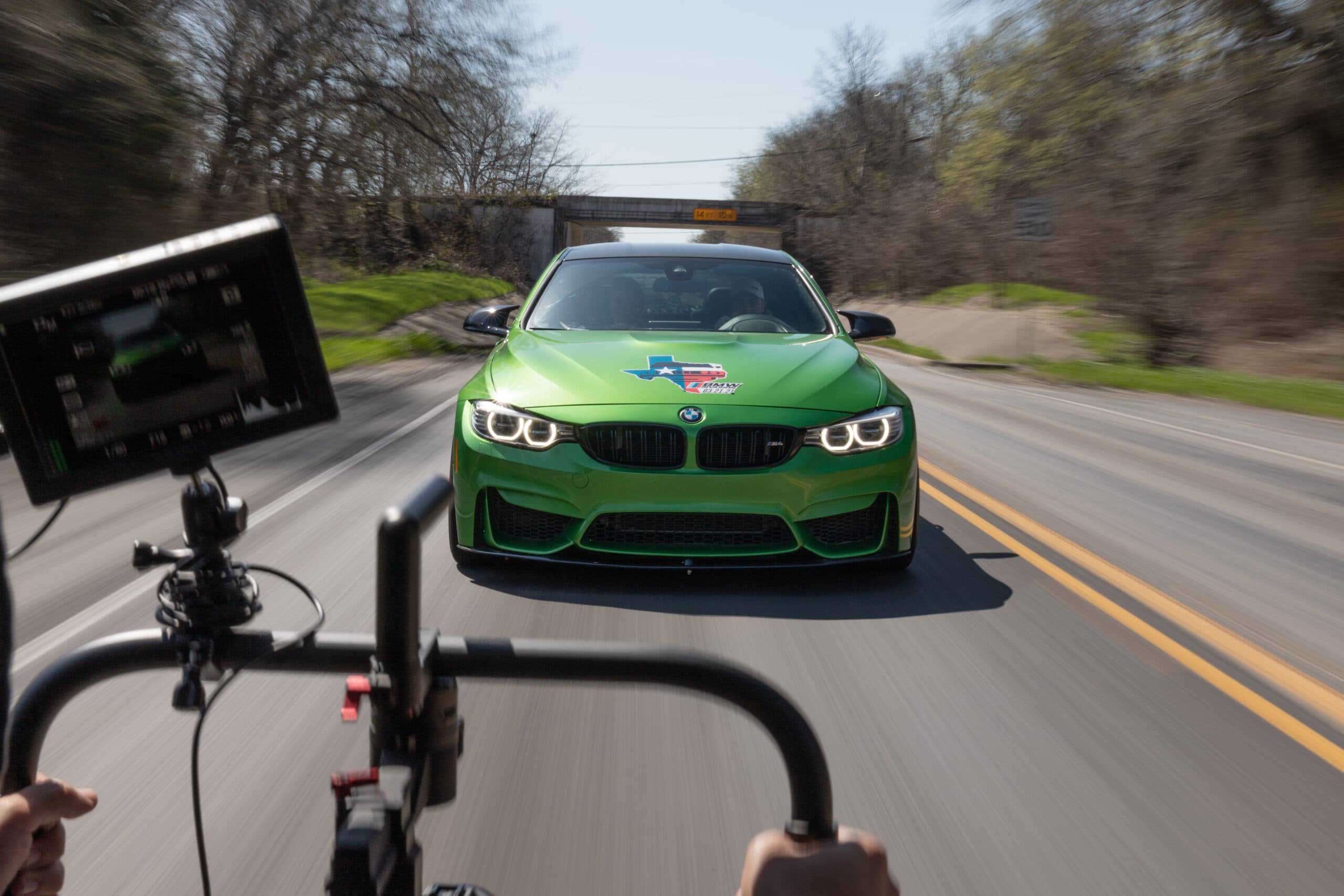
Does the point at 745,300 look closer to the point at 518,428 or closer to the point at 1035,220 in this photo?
the point at 518,428

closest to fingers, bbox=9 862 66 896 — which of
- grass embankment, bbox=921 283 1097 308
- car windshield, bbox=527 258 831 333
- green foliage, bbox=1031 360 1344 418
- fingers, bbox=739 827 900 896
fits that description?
fingers, bbox=739 827 900 896

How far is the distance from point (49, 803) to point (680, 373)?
177 inches

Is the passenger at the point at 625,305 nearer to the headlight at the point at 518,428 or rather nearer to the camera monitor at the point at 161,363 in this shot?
the headlight at the point at 518,428

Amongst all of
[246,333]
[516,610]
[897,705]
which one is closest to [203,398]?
[246,333]

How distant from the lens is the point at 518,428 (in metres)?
5.42

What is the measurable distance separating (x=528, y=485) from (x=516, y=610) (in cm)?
55

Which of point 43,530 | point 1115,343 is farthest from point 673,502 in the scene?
point 1115,343

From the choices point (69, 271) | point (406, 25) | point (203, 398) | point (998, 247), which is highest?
point (406, 25)

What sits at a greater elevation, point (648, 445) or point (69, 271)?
point (69, 271)

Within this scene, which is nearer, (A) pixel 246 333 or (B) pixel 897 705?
(A) pixel 246 333

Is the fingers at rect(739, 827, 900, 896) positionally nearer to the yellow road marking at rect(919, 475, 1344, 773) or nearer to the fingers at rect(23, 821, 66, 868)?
the fingers at rect(23, 821, 66, 868)

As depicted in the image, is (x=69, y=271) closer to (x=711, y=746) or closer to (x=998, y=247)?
(x=711, y=746)

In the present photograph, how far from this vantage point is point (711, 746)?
3.67 meters

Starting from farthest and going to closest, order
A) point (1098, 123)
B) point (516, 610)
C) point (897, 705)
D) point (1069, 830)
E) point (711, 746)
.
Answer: point (1098, 123) → point (516, 610) → point (897, 705) → point (711, 746) → point (1069, 830)
